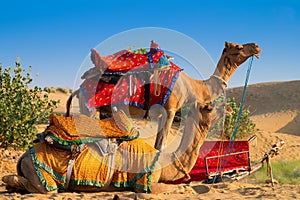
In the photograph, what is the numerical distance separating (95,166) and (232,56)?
4.64m

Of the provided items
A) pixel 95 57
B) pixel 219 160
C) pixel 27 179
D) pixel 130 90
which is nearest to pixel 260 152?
pixel 219 160

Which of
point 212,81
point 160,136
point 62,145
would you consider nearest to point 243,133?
point 212,81

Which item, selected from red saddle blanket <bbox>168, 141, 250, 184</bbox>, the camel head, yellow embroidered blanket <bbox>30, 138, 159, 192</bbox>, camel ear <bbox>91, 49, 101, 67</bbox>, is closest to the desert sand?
yellow embroidered blanket <bbox>30, 138, 159, 192</bbox>

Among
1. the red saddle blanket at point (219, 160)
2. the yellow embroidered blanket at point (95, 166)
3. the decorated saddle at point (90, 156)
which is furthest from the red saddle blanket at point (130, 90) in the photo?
the yellow embroidered blanket at point (95, 166)

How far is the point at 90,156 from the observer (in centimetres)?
489

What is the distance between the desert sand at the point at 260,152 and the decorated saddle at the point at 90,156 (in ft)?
0.56

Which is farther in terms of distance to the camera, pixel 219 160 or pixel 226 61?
pixel 226 61

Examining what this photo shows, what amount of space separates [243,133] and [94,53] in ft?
35.6

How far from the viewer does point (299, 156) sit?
1578 cm

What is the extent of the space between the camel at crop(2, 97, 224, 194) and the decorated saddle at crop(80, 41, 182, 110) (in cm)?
194

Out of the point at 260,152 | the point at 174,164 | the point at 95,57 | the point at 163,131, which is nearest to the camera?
the point at 174,164

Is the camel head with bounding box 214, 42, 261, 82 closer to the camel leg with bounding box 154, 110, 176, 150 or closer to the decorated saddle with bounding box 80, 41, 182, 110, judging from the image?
the decorated saddle with bounding box 80, 41, 182, 110

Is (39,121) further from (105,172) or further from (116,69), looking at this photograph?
(105,172)

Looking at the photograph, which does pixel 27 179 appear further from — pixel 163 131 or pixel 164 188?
pixel 163 131
